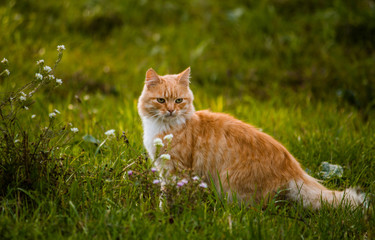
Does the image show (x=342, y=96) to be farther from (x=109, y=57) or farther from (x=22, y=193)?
(x=22, y=193)

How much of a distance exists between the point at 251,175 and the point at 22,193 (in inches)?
75.4

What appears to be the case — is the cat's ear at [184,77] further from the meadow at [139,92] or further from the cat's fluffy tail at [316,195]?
the cat's fluffy tail at [316,195]

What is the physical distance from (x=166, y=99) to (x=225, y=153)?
824 millimetres

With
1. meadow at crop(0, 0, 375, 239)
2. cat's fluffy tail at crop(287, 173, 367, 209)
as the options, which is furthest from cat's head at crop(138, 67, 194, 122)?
cat's fluffy tail at crop(287, 173, 367, 209)

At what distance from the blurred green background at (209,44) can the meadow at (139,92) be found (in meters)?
0.03

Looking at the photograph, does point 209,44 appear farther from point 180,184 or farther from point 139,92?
point 180,184

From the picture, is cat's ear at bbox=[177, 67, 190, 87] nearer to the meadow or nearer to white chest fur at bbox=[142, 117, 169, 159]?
white chest fur at bbox=[142, 117, 169, 159]

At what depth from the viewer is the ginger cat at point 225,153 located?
3.24 metres

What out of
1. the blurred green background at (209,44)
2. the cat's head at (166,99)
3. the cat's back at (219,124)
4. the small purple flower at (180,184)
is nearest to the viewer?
the small purple flower at (180,184)

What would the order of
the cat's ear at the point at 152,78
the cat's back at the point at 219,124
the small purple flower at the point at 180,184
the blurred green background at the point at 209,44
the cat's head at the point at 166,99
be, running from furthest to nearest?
the blurred green background at the point at 209,44 < the cat's ear at the point at 152,78 < the cat's head at the point at 166,99 < the cat's back at the point at 219,124 < the small purple flower at the point at 180,184

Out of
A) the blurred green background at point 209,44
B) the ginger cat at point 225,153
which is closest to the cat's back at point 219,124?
the ginger cat at point 225,153

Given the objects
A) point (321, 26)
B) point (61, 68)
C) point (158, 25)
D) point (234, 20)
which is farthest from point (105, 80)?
point (321, 26)

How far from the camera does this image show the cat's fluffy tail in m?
3.15

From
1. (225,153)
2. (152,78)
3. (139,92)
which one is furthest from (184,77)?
(139,92)
